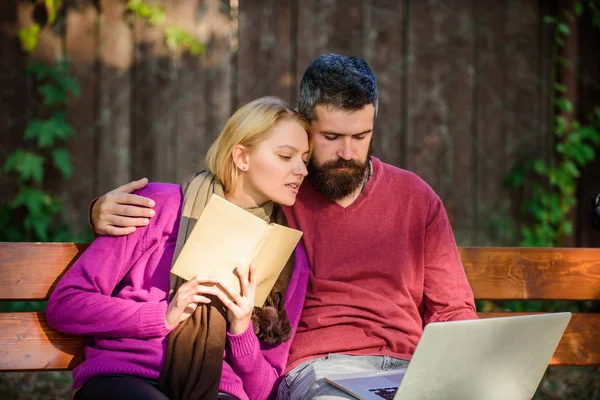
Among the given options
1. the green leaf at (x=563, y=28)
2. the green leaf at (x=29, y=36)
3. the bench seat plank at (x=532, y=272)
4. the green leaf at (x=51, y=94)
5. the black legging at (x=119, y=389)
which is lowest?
the black legging at (x=119, y=389)

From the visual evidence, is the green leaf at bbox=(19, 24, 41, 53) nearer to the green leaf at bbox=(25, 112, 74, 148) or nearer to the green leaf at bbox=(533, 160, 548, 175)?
the green leaf at bbox=(25, 112, 74, 148)

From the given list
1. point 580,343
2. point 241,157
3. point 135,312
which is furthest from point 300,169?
point 580,343

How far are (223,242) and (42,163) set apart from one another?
2.32 m

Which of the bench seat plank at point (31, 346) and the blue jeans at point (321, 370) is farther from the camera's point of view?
the bench seat plank at point (31, 346)

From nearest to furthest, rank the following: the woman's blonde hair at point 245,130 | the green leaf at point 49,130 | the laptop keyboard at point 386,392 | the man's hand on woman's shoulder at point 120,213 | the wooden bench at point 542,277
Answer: the laptop keyboard at point 386,392, the man's hand on woman's shoulder at point 120,213, the woman's blonde hair at point 245,130, the wooden bench at point 542,277, the green leaf at point 49,130

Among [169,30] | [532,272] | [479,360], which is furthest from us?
[169,30]

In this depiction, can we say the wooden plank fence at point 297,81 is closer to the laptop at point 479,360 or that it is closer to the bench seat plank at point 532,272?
the bench seat plank at point 532,272

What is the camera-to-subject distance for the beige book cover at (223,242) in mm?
2105

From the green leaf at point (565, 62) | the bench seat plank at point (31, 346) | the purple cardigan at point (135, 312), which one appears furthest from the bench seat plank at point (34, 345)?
the green leaf at point (565, 62)

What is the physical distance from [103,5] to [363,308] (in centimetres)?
248

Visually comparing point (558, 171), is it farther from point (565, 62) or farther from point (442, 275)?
point (442, 275)

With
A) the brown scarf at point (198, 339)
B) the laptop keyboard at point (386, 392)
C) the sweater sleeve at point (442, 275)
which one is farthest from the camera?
the sweater sleeve at point (442, 275)

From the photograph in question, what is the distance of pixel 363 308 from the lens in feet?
8.34

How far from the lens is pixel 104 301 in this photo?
224 cm
